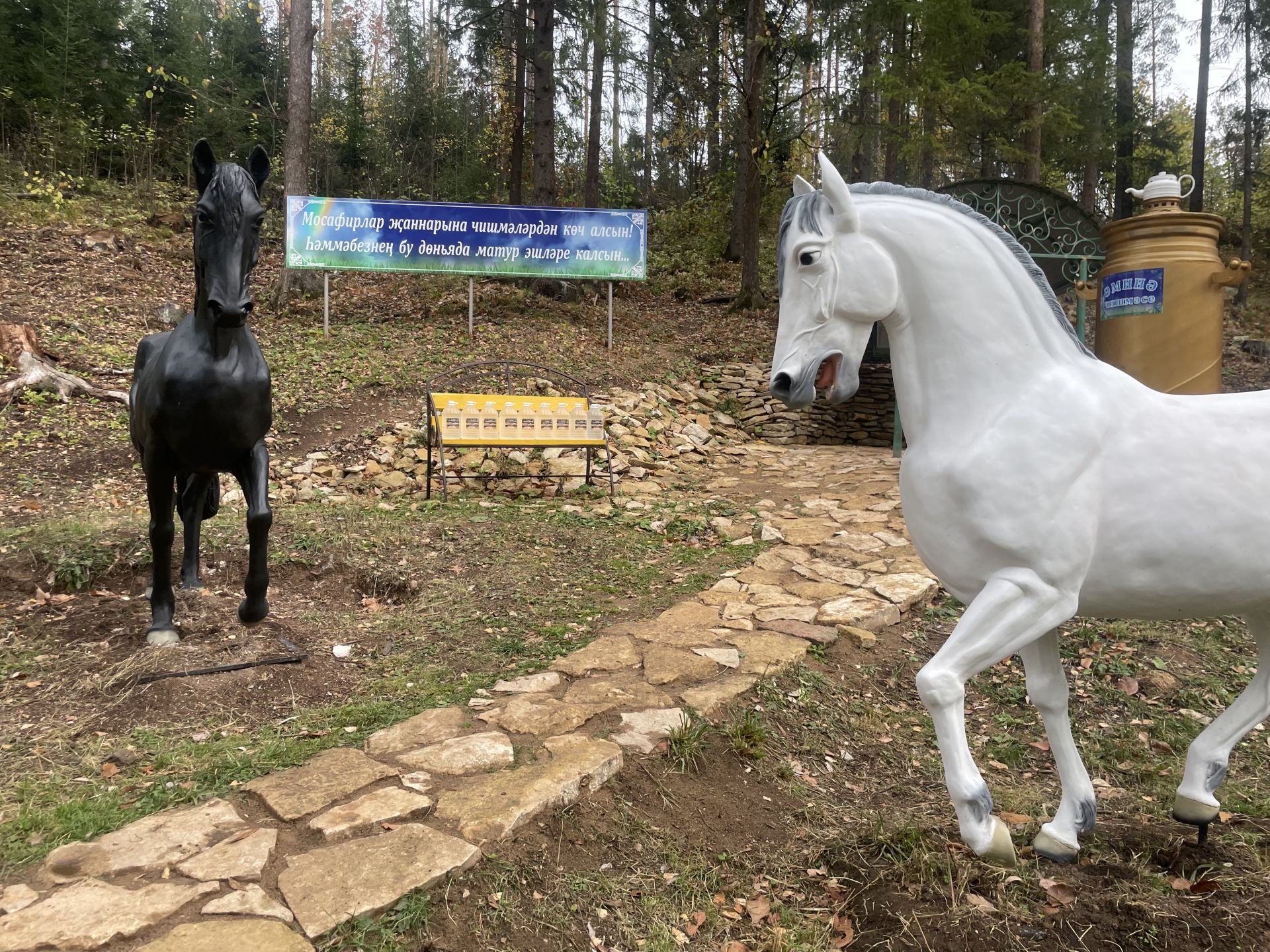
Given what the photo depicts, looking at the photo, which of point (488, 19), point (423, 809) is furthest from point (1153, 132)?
point (423, 809)

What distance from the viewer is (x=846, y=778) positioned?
3283 mm

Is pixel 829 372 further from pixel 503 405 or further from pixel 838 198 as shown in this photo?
pixel 503 405

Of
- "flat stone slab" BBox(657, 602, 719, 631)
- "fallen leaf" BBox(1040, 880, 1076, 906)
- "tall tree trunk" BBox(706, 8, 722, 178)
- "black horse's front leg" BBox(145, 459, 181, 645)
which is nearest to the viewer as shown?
"fallen leaf" BBox(1040, 880, 1076, 906)

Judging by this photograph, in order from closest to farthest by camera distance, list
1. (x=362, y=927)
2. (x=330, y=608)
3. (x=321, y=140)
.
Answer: (x=362, y=927) → (x=330, y=608) → (x=321, y=140)

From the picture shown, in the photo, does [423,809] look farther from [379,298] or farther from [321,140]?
Answer: [321,140]

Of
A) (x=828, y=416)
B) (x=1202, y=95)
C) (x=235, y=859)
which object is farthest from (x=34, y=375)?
(x=1202, y=95)

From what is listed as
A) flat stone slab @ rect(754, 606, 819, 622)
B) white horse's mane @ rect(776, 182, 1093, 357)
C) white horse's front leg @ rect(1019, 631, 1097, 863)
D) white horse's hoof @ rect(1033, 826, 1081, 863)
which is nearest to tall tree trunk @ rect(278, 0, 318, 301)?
flat stone slab @ rect(754, 606, 819, 622)

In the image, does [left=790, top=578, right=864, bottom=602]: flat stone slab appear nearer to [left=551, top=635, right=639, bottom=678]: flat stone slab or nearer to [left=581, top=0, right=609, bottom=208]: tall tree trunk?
[left=551, top=635, right=639, bottom=678]: flat stone slab

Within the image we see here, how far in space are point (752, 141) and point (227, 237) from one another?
540 inches

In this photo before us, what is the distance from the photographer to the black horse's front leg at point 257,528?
3668mm

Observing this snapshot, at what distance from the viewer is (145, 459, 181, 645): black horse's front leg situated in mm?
3768

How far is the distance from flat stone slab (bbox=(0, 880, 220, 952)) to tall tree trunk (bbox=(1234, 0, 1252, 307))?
22895 mm

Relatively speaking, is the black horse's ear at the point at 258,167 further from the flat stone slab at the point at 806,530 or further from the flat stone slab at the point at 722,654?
the flat stone slab at the point at 806,530

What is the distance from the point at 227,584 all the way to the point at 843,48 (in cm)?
1590
